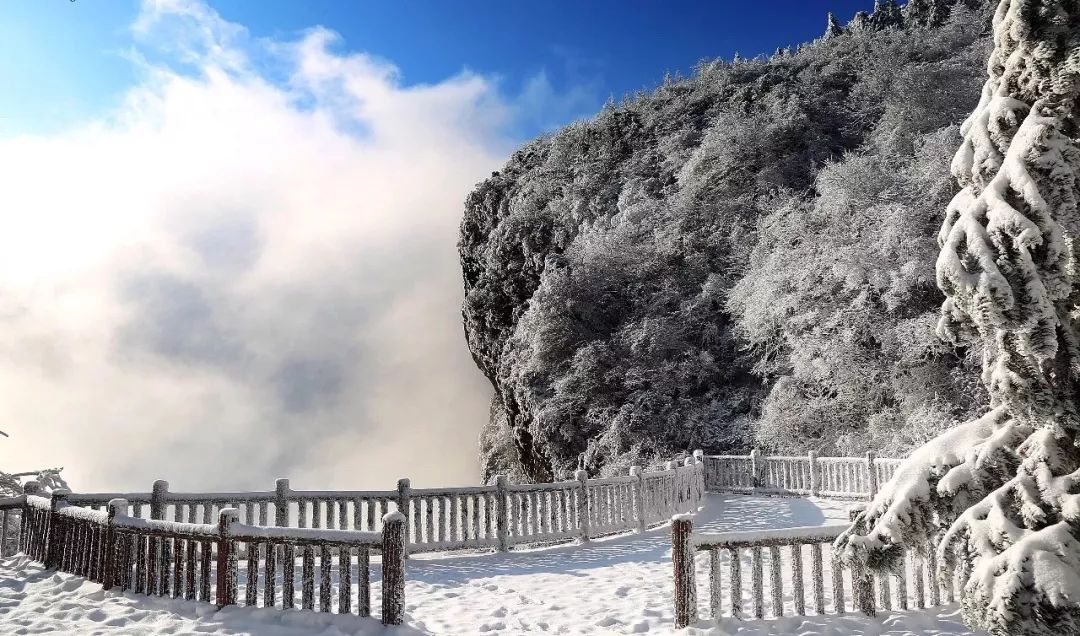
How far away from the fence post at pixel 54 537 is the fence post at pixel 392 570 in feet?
18.3

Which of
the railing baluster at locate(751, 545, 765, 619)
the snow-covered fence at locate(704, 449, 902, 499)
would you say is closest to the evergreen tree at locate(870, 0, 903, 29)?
the snow-covered fence at locate(704, 449, 902, 499)

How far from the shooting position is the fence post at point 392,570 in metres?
6.77

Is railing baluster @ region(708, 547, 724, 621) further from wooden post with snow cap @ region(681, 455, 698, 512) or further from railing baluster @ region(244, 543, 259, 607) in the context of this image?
wooden post with snow cap @ region(681, 455, 698, 512)

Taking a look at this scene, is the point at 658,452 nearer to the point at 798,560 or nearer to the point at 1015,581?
the point at 798,560

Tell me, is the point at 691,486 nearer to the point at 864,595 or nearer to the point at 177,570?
the point at 864,595

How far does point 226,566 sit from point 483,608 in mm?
2796

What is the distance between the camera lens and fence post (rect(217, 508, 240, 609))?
24.0 ft

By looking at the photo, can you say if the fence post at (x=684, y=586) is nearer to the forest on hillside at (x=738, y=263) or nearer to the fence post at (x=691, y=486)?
the fence post at (x=691, y=486)

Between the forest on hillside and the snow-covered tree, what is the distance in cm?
1742

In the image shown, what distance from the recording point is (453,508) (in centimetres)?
1156

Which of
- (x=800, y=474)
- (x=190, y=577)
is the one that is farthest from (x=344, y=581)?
(x=800, y=474)

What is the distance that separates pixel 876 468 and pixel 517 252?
25.3 m

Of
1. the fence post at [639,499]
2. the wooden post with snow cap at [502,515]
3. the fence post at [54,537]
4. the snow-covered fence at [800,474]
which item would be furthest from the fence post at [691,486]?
the fence post at [54,537]

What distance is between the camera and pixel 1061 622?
3.56m
